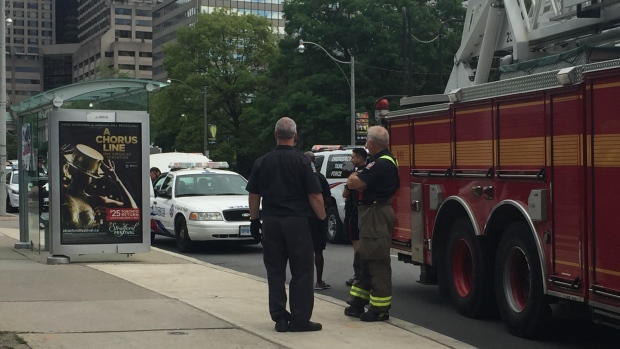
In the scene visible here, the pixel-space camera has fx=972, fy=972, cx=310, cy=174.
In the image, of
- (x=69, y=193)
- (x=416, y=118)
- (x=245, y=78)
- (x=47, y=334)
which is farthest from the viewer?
(x=245, y=78)

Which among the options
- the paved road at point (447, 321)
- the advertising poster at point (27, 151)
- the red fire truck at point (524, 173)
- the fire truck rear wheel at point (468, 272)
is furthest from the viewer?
the advertising poster at point (27, 151)

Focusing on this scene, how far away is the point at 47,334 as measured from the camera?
8.26 metres

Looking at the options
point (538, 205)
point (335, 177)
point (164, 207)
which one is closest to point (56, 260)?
point (164, 207)

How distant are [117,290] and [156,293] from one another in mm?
529

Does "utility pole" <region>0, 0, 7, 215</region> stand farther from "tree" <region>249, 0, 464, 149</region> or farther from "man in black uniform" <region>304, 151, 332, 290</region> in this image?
"tree" <region>249, 0, 464, 149</region>

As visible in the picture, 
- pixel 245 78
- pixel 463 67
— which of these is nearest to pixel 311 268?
pixel 463 67

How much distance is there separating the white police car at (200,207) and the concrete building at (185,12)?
107 meters

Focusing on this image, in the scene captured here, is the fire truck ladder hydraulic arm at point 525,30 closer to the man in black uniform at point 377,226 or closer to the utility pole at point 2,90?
the man in black uniform at point 377,226

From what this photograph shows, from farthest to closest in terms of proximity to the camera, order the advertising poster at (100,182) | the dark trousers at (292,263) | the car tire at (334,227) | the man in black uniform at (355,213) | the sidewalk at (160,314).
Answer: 1. the car tire at (334,227)
2. the advertising poster at (100,182)
3. the man in black uniform at (355,213)
4. the dark trousers at (292,263)
5. the sidewalk at (160,314)

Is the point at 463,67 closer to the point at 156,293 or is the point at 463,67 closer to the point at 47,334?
the point at 156,293

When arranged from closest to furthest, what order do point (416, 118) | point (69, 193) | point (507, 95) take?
point (507, 95)
point (416, 118)
point (69, 193)

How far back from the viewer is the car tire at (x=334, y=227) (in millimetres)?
20344

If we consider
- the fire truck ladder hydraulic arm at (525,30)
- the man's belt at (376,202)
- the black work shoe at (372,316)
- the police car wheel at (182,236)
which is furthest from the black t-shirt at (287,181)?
the police car wheel at (182,236)

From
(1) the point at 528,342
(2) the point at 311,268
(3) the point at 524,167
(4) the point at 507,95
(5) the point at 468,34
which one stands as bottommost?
(1) the point at 528,342
